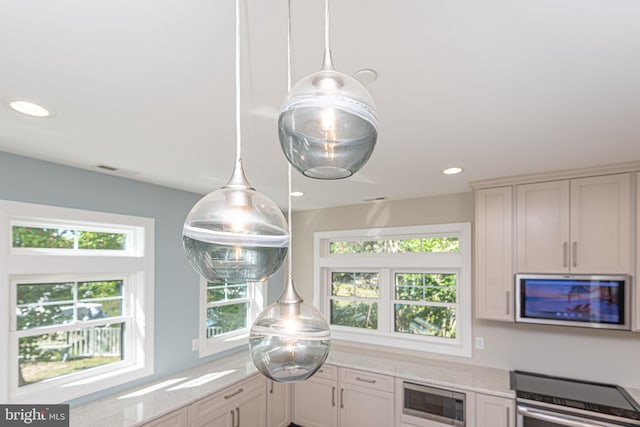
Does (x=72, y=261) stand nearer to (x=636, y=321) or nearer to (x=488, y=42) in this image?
(x=488, y=42)

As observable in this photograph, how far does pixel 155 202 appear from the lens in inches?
121

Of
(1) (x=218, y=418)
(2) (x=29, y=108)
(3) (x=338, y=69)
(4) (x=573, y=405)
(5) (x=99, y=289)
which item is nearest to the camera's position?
(3) (x=338, y=69)

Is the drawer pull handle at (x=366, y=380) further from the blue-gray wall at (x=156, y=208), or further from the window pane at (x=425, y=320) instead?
the blue-gray wall at (x=156, y=208)

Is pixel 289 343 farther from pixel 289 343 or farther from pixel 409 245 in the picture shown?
pixel 409 245

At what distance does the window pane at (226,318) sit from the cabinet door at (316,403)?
957mm

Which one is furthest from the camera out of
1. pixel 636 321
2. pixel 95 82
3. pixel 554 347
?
pixel 554 347

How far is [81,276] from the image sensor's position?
2.57 metres

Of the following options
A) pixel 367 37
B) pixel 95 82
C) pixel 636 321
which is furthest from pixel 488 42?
pixel 636 321

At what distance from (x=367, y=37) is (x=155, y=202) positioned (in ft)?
8.56

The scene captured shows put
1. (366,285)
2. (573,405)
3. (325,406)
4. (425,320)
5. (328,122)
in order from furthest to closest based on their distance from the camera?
(366,285) < (425,320) < (325,406) < (573,405) < (328,122)

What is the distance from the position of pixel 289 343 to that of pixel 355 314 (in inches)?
136

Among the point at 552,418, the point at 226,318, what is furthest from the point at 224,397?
the point at 552,418

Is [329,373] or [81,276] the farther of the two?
[329,373]

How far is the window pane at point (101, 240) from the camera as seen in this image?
2.62 metres
